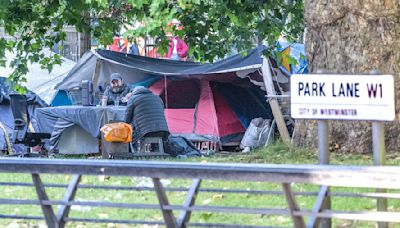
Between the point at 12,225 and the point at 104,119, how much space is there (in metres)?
8.80

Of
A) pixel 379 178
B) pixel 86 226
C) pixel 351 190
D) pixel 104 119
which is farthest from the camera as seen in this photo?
pixel 104 119

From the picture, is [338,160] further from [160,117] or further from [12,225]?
[160,117]

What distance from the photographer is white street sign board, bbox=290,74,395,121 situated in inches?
199

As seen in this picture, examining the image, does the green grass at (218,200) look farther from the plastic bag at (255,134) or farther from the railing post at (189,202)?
the plastic bag at (255,134)

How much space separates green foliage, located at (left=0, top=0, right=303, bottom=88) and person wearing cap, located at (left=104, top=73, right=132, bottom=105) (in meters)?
1.29

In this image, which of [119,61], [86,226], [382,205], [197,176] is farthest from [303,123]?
[119,61]

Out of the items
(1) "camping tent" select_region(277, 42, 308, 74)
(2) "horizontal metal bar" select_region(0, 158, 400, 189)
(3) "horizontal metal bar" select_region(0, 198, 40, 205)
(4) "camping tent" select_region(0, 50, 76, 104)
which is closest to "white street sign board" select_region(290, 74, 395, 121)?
(2) "horizontal metal bar" select_region(0, 158, 400, 189)

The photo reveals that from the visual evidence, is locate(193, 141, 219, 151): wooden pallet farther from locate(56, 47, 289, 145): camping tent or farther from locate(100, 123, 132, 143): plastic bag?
locate(100, 123, 132, 143): plastic bag

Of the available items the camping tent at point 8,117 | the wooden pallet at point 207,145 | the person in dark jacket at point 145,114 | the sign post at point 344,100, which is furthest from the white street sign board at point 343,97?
the wooden pallet at point 207,145

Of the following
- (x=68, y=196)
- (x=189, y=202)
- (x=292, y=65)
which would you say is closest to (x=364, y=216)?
(x=189, y=202)

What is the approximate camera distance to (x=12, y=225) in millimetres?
7059

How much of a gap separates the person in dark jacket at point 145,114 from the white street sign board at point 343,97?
28.8 feet

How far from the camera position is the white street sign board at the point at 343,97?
16.6 feet

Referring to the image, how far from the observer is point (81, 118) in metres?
16.0
